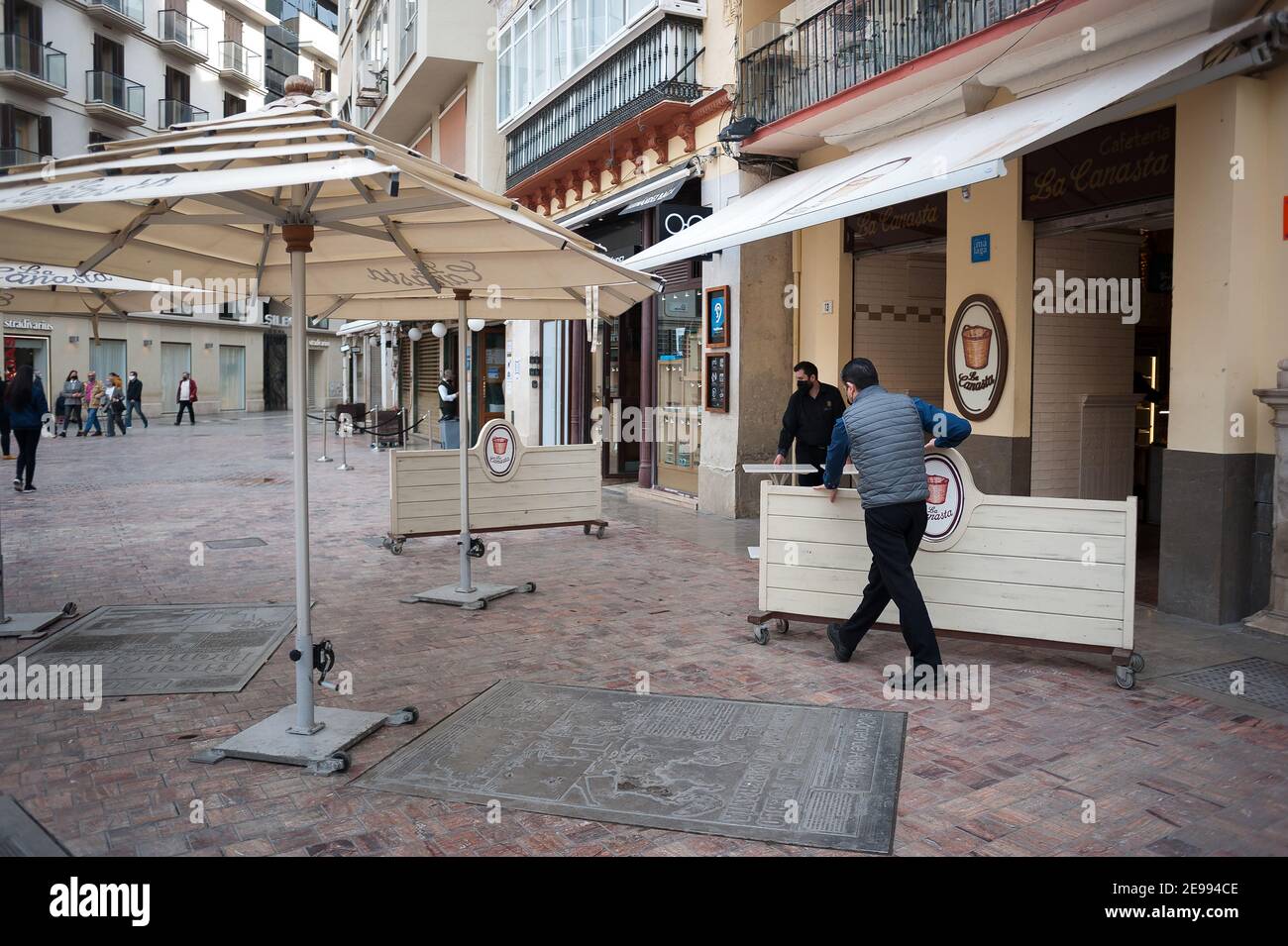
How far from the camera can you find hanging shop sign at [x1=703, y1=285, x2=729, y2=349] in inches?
502

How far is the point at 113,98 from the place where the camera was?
37312 millimetres

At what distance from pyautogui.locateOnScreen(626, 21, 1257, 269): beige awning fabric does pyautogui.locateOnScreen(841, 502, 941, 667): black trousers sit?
7.78ft

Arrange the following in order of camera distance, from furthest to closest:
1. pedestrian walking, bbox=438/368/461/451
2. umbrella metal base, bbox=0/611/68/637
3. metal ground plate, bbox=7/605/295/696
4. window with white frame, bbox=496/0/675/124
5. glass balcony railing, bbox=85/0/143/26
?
glass balcony railing, bbox=85/0/143/26 < pedestrian walking, bbox=438/368/461/451 < window with white frame, bbox=496/0/675/124 < umbrella metal base, bbox=0/611/68/637 < metal ground plate, bbox=7/605/295/696

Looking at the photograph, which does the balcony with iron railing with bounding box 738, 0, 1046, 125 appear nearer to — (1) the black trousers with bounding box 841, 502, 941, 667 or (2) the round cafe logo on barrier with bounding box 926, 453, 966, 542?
(2) the round cafe logo on barrier with bounding box 926, 453, 966, 542

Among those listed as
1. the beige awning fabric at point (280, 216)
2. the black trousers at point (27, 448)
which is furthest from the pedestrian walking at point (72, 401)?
the beige awning fabric at point (280, 216)

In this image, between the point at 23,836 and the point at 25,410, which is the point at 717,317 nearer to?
the point at 25,410

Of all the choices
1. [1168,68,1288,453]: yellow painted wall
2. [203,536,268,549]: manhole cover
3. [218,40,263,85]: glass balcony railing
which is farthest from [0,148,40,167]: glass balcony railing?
[1168,68,1288,453]: yellow painted wall

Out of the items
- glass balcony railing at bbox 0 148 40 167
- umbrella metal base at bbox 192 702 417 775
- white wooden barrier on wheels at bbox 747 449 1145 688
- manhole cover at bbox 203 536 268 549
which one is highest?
glass balcony railing at bbox 0 148 40 167

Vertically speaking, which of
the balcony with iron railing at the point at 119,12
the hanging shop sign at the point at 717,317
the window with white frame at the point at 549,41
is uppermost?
the balcony with iron railing at the point at 119,12

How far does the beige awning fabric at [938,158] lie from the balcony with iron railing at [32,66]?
31781 millimetres

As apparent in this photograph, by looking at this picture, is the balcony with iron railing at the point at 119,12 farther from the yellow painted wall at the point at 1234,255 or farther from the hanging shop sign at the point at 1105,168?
the yellow painted wall at the point at 1234,255

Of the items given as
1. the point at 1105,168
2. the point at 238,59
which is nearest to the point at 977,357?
the point at 1105,168

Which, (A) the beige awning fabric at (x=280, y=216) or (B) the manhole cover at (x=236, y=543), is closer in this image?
(A) the beige awning fabric at (x=280, y=216)

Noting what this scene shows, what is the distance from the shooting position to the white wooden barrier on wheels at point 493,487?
394 inches
